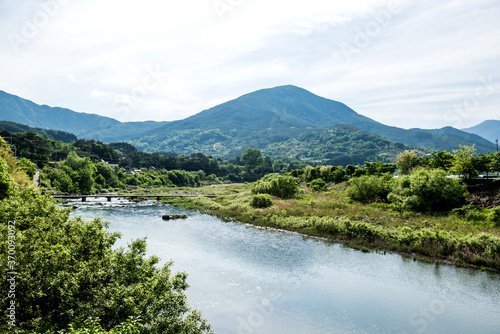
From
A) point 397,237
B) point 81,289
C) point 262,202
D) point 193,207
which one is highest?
point 81,289

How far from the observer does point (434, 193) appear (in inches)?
1686

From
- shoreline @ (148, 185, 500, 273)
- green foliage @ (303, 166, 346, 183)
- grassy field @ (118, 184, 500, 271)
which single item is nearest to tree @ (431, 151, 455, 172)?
grassy field @ (118, 184, 500, 271)

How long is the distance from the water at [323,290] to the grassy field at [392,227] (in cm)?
192

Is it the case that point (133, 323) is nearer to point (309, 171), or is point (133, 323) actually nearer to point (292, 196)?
point (292, 196)

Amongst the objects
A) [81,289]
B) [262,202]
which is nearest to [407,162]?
[262,202]

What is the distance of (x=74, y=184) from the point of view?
87.2 m

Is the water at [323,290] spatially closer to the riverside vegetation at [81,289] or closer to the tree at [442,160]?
the riverside vegetation at [81,289]

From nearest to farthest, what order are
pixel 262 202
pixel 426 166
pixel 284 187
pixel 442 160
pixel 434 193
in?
pixel 434 193, pixel 262 202, pixel 442 160, pixel 426 166, pixel 284 187

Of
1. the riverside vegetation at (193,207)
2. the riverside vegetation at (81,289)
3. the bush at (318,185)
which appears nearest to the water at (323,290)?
the riverside vegetation at (193,207)

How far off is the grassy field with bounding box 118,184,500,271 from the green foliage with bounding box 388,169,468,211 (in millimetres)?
2266

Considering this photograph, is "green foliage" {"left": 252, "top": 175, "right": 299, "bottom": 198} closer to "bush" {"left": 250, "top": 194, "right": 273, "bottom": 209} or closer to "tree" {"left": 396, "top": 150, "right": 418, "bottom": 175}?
"bush" {"left": 250, "top": 194, "right": 273, "bottom": 209}

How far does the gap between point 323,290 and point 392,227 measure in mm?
16610

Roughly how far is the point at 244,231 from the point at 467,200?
2853cm

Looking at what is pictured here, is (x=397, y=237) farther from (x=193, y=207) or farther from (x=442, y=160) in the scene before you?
(x=193, y=207)
